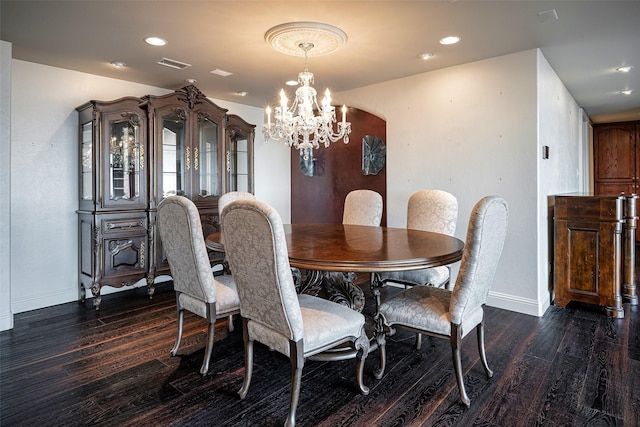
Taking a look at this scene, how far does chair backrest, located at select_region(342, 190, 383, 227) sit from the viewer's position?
12.4 feet

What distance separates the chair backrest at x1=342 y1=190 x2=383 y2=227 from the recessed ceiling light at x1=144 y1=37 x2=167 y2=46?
7.29 feet

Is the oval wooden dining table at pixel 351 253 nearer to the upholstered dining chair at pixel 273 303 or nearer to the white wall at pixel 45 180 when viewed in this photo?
the upholstered dining chair at pixel 273 303

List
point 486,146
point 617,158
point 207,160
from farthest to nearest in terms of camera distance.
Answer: point 617,158 < point 207,160 < point 486,146

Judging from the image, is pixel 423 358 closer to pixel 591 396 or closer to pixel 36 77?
pixel 591 396

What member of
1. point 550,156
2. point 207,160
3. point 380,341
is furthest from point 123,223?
point 550,156

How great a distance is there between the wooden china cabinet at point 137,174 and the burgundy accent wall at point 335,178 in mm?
1649

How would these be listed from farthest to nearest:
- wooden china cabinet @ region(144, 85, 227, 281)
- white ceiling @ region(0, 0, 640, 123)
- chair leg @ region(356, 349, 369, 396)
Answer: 1. wooden china cabinet @ region(144, 85, 227, 281)
2. white ceiling @ region(0, 0, 640, 123)
3. chair leg @ region(356, 349, 369, 396)

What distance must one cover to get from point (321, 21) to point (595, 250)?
3051mm

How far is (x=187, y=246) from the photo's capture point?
2.24m

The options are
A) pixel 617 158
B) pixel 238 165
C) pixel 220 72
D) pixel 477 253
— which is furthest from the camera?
pixel 617 158

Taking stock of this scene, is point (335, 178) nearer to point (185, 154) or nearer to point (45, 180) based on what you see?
point (185, 154)

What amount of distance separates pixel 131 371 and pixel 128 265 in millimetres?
1727

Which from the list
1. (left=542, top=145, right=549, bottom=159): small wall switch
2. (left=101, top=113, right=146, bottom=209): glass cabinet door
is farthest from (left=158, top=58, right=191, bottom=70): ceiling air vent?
(left=542, top=145, right=549, bottom=159): small wall switch

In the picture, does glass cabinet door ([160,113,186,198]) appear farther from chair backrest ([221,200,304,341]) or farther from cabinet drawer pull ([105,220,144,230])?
chair backrest ([221,200,304,341])
